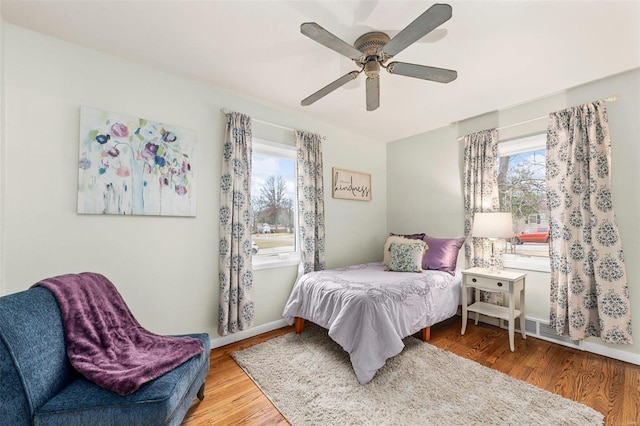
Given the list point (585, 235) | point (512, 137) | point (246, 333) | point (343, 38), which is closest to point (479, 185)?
point (512, 137)

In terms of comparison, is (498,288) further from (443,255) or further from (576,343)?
(576,343)

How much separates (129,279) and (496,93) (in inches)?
148

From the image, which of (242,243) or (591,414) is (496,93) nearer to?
(591,414)

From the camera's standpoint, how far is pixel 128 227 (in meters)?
2.20

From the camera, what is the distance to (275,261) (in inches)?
122

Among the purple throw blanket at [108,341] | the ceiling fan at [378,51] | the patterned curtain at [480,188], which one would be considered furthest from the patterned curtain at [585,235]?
the purple throw blanket at [108,341]

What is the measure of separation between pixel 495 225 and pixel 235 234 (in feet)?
8.44

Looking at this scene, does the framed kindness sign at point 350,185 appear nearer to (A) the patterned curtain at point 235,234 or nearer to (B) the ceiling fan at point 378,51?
(A) the patterned curtain at point 235,234

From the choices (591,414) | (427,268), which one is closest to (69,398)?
(591,414)

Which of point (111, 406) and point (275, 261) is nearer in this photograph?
point (111, 406)

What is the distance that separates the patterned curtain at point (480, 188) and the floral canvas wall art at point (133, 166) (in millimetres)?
3075

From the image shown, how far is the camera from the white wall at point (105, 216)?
5.93 feet

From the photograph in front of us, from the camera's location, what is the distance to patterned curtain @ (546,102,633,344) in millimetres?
2316

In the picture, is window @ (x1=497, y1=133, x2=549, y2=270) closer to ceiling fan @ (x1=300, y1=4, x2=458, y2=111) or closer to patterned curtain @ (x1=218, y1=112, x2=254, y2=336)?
ceiling fan @ (x1=300, y1=4, x2=458, y2=111)
